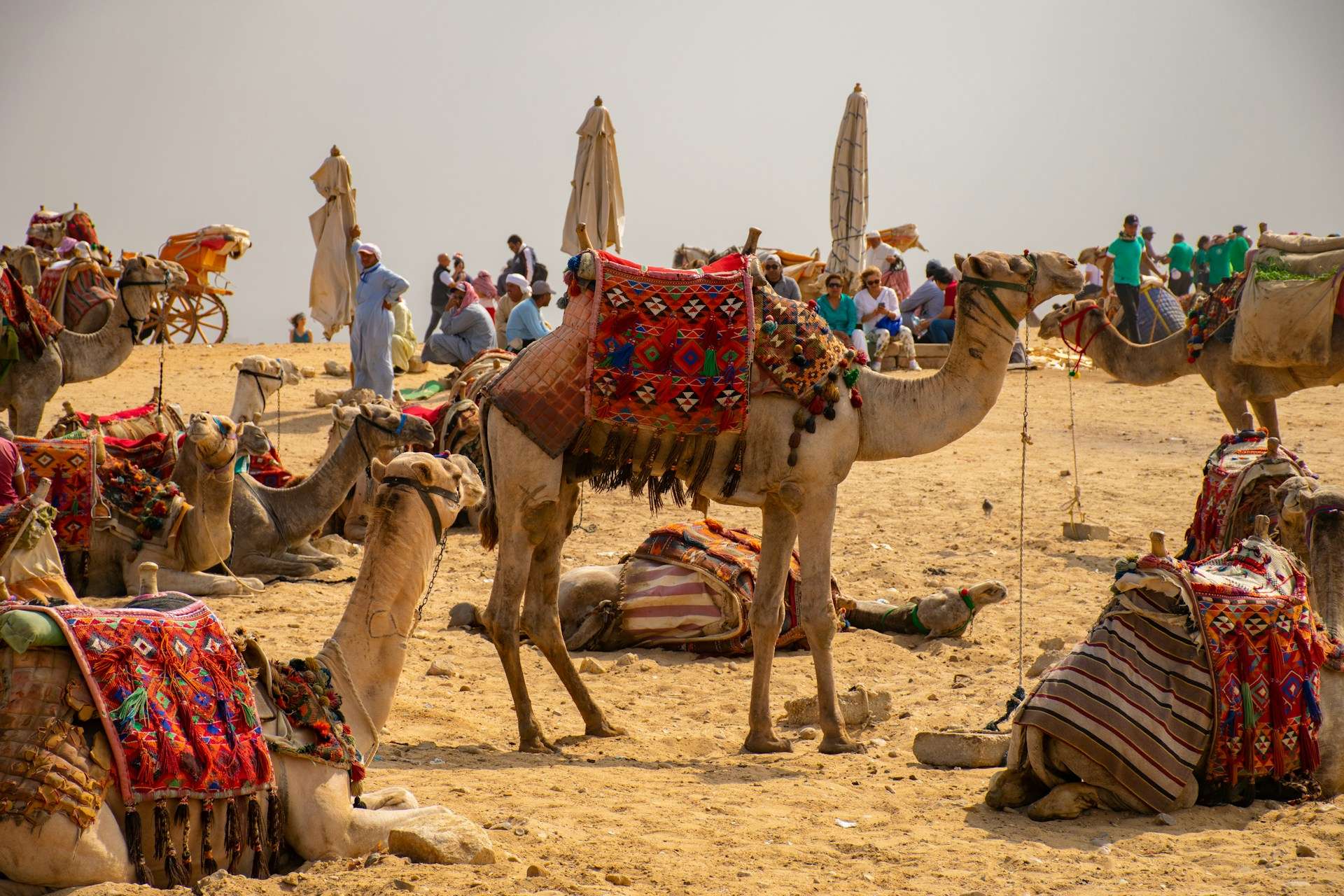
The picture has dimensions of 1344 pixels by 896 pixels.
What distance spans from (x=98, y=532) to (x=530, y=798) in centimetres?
536

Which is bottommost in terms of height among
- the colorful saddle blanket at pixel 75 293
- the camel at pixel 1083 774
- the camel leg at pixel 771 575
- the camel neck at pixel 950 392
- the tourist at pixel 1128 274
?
the camel at pixel 1083 774

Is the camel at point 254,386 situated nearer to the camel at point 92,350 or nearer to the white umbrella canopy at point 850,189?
the camel at point 92,350

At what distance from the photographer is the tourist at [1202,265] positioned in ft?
87.9

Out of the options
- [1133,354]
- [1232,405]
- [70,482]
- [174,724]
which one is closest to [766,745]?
[174,724]

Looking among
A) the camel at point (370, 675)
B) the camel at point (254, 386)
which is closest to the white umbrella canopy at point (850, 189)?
the camel at point (254, 386)

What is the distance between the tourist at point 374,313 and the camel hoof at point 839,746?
375 inches

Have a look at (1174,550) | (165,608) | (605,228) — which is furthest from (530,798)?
(605,228)

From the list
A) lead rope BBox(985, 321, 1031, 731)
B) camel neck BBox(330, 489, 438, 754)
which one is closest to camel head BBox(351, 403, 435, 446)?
lead rope BBox(985, 321, 1031, 731)

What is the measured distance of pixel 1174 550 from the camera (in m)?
11.0

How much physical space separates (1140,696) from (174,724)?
11.3 ft

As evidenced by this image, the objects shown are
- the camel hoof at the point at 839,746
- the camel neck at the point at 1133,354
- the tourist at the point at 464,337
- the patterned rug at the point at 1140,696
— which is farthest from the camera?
the tourist at the point at 464,337

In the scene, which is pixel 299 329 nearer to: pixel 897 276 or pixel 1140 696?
pixel 897 276

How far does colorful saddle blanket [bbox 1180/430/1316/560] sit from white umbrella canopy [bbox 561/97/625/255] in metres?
12.1

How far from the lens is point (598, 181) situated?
19.2 meters
